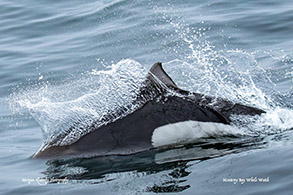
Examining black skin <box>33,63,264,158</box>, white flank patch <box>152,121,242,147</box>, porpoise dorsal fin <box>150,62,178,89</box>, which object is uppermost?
porpoise dorsal fin <box>150,62,178,89</box>

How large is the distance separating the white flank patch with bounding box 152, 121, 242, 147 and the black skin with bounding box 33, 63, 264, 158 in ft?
0.16

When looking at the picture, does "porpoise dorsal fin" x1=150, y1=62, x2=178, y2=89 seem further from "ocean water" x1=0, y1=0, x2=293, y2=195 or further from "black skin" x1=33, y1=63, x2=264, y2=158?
"ocean water" x1=0, y1=0, x2=293, y2=195

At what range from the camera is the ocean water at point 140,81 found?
605 centimetres

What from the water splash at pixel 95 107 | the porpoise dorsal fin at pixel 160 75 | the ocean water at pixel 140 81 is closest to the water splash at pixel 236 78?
the ocean water at pixel 140 81

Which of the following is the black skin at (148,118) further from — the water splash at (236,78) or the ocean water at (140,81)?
the water splash at (236,78)

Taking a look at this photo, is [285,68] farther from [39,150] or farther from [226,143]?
[39,150]

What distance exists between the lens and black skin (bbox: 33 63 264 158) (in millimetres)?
6992

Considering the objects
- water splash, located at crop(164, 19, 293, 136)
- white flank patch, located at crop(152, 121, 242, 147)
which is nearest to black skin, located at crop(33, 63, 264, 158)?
white flank patch, located at crop(152, 121, 242, 147)

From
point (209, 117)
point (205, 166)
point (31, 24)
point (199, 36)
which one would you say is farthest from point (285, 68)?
point (31, 24)

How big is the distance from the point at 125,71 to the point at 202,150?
1.27m

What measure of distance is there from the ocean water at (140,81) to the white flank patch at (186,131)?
0.22 feet

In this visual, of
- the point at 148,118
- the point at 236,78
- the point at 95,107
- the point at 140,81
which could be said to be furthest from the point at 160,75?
the point at 236,78

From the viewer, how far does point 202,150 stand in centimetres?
673

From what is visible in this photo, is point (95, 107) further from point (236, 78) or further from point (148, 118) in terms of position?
point (236, 78)
